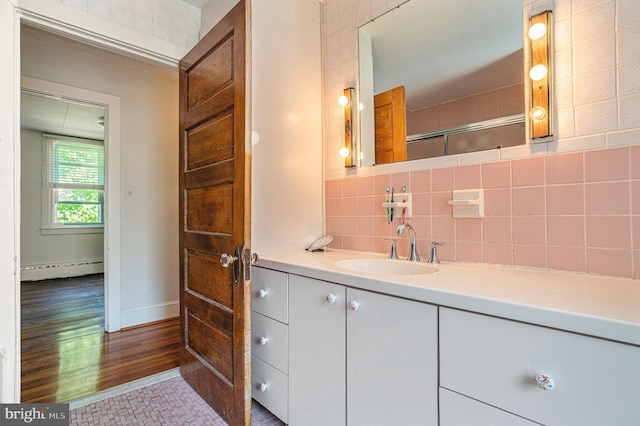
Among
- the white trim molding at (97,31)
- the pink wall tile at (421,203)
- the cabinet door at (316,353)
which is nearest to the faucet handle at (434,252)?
the pink wall tile at (421,203)

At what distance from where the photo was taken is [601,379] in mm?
632

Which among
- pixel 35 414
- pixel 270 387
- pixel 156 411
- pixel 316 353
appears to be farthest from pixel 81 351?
pixel 316 353

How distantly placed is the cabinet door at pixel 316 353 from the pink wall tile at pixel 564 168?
908 millimetres

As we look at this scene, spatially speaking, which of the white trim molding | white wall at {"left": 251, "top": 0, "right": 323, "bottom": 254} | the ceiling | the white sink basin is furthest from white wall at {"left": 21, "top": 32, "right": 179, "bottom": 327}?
the white sink basin

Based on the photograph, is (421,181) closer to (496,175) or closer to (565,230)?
(496,175)

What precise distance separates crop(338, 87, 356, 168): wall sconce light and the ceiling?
10.6ft

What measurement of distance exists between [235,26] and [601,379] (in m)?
1.73

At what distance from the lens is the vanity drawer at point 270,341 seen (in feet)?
4.63

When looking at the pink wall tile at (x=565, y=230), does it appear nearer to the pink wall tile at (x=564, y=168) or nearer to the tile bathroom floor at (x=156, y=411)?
the pink wall tile at (x=564, y=168)

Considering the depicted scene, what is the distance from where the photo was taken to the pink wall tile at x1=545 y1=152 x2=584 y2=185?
1094mm

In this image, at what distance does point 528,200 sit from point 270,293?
119 centimetres

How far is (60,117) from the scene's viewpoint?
14.4 ft

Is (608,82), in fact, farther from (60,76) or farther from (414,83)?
(60,76)

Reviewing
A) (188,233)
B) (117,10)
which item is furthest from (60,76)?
(188,233)
